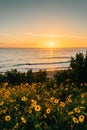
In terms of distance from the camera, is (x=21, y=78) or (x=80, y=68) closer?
(x=80, y=68)

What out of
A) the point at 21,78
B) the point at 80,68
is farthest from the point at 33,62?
the point at 80,68

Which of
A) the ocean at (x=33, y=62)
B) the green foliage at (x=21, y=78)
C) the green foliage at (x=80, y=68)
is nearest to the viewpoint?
the green foliage at (x=80, y=68)

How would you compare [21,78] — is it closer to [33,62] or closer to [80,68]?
[80,68]

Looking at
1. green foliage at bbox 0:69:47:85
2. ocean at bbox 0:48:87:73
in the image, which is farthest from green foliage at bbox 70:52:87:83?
ocean at bbox 0:48:87:73

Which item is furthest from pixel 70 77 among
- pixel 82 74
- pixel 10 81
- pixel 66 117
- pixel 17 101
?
pixel 66 117

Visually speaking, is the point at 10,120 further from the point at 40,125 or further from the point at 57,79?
the point at 57,79

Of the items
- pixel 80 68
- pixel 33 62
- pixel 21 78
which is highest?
pixel 80 68

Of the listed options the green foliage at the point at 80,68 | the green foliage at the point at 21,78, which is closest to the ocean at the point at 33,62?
the green foliage at the point at 21,78

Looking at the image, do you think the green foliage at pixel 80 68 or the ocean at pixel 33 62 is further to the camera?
the ocean at pixel 33 62

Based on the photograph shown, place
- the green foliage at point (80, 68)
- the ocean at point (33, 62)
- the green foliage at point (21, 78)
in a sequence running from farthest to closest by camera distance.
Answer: the ocean at point (33, 62) < the green foliage at point (21, 78) < the green foliage at point (80, 68)

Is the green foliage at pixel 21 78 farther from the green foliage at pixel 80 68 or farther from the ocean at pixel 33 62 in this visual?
the ocean at pixel 33 62

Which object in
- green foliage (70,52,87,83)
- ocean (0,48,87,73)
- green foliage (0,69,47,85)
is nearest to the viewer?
green foliage (70,52,87,83)

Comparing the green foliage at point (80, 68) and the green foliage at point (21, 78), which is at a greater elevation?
the green foliage at point (80, 68)

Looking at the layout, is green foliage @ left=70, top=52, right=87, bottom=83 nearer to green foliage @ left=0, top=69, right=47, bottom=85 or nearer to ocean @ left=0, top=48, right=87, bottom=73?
green foliage @ left=0, top=69, right=47, bottom=85
